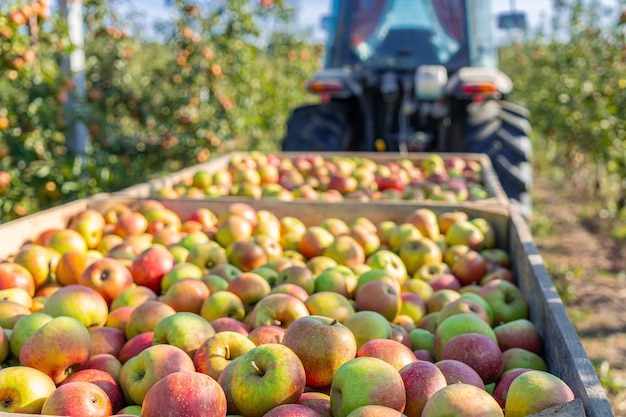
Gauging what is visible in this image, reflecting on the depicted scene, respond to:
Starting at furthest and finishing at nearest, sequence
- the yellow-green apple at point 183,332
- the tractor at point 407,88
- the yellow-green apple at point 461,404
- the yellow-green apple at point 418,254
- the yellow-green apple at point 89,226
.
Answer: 1. the tractor at point 407,88
2. the yellow-green apple at point 89,226
3. the yellow-green apple at point 418,254
4. the yellow-green apple at point 183,332
5. the yellow-green apple at point 461,404

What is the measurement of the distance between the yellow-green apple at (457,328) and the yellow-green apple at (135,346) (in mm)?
905

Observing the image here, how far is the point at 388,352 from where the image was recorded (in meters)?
1.76

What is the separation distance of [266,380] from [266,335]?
0.41 metres

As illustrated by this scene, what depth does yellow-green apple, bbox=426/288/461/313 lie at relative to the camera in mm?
2475

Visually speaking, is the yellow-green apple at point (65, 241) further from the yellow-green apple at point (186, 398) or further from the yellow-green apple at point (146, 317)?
the yellow-green apple at point (186, 398)

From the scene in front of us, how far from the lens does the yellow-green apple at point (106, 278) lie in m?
2.47

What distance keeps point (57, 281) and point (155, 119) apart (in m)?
5.42

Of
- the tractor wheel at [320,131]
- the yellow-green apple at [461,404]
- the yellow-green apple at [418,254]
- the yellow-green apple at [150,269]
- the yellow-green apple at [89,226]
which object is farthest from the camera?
the tractor wheel at [320,131]

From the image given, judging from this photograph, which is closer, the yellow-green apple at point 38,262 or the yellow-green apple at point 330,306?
the yellow-green apple at point 330,306

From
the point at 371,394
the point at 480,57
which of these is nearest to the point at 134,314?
the point at 371,394

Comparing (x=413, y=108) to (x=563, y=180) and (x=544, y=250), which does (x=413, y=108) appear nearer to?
(x=544, y=250)

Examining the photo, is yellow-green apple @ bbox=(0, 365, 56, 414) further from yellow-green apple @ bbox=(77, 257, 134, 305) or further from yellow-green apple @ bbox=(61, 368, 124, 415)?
yellow-green apple @ bbox=(77, 257, 134, 305)

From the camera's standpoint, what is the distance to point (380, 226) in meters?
3.44

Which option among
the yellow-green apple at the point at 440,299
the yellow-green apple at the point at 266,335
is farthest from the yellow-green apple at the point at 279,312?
the yellow-green apple at the point at 440,299
